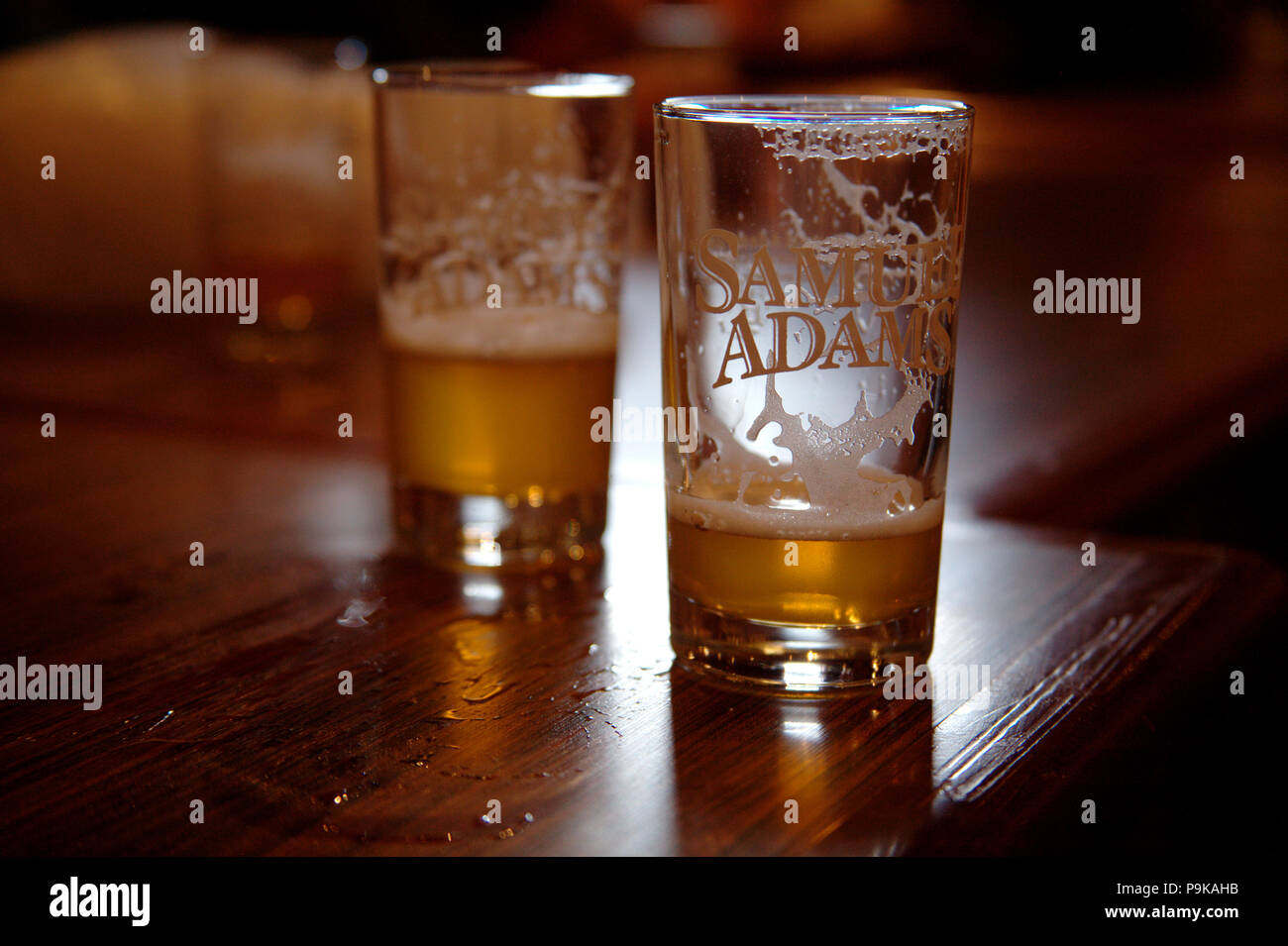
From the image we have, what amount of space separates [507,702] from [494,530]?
0.24 metres

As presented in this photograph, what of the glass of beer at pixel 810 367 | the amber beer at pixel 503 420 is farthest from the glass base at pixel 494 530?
the glass of beer at pixel 810 367

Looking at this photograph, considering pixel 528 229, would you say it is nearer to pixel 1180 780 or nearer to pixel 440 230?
pixel 440 230

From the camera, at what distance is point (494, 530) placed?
36.0 inches

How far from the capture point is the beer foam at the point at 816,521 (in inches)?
26.5

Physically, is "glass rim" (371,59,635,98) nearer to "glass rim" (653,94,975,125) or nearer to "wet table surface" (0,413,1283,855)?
"glass rim" (653,94,975,125)

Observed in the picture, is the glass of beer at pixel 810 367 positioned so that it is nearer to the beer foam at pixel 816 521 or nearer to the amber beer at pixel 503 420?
the beer foam at pixel 816 521

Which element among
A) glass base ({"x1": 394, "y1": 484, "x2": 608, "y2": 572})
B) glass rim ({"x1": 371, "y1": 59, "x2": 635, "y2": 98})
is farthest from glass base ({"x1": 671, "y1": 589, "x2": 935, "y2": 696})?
glass rim ({"x1": 371, "y1": 59, "x2": 635, "y2": 98})

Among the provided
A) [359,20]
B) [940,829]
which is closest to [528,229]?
[940,829]

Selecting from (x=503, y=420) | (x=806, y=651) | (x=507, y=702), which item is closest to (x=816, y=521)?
(x=806, y=651)

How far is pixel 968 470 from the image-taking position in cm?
110

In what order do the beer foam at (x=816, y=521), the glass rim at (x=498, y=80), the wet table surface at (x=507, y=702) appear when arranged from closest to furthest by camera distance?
the wet table surface at (x=507, y=702), the beer foam at (x=816, y=521), the glass rim at (x=498, y=80)

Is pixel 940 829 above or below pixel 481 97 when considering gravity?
below

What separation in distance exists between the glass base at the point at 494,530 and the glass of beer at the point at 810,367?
0.22m

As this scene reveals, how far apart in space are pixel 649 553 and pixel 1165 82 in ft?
15.4
